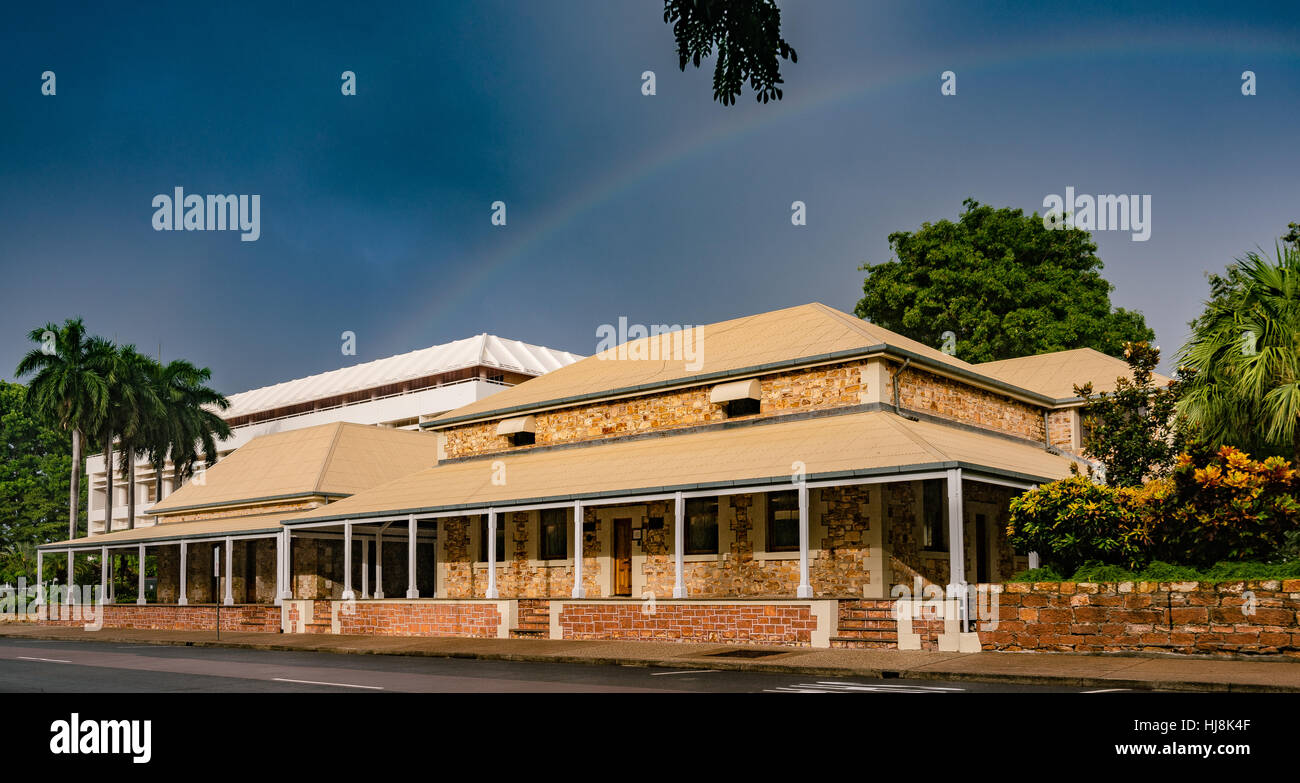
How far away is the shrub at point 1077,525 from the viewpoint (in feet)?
54.6

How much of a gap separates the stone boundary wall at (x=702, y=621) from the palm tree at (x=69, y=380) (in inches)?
1514

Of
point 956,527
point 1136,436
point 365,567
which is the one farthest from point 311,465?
point 1136,436

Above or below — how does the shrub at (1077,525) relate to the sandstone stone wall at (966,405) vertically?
below

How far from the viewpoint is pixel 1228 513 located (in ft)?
51.7

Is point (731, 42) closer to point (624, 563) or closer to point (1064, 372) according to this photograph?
point (624, 563)

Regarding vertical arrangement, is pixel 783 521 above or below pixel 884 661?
above

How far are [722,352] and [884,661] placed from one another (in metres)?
12.3

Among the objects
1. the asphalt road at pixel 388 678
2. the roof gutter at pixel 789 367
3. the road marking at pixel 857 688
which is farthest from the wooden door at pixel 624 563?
the road marking at pixel 857 688

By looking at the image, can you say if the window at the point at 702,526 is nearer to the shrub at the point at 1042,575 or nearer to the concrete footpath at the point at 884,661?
the concrete footpath at the point at 884,661

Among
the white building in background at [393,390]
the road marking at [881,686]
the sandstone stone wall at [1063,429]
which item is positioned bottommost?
the road marking at [881,686]

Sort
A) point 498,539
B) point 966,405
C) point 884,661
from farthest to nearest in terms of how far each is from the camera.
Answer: point 498,539
point 966,405
point 884,661
